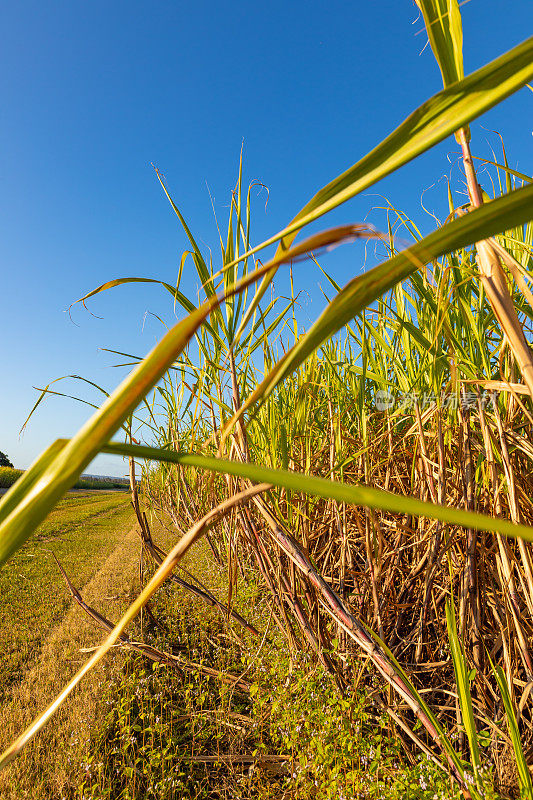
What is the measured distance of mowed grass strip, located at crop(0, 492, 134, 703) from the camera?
3041 mm

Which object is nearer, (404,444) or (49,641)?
(404,444)

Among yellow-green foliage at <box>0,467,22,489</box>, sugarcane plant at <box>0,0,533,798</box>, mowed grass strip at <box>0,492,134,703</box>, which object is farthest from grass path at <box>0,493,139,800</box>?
yellow-green foliage at <box>0,467,22,489</box>

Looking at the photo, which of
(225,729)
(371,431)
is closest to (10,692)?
(225,729)

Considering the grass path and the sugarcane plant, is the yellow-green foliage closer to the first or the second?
the grass path

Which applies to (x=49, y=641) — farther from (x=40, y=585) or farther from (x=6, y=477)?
(x=6, y=477)

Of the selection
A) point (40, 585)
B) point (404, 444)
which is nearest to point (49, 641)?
point (40, 585)

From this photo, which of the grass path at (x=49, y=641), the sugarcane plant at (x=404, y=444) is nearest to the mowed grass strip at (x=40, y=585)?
the grass path at (x=49, y=641)

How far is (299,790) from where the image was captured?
1342mm

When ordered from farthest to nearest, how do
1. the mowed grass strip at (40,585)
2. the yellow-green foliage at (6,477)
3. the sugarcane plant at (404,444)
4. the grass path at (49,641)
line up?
the yellow-green foliage at (6,477) < the mowed grass strip at (40,585) < the grass path at (49,641) < the sugarcane plant at (404,444)

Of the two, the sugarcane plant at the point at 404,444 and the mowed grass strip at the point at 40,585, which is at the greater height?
the sugarcane plant at the point at 404,444

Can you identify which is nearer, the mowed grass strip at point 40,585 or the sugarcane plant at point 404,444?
the sugarcane plant at point 404,444

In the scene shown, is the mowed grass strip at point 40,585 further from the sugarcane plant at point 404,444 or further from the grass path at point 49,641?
the sugarcane plant at point 404,444

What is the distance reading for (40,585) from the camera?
4.73 metres

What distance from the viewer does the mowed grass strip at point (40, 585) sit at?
3041 mm
